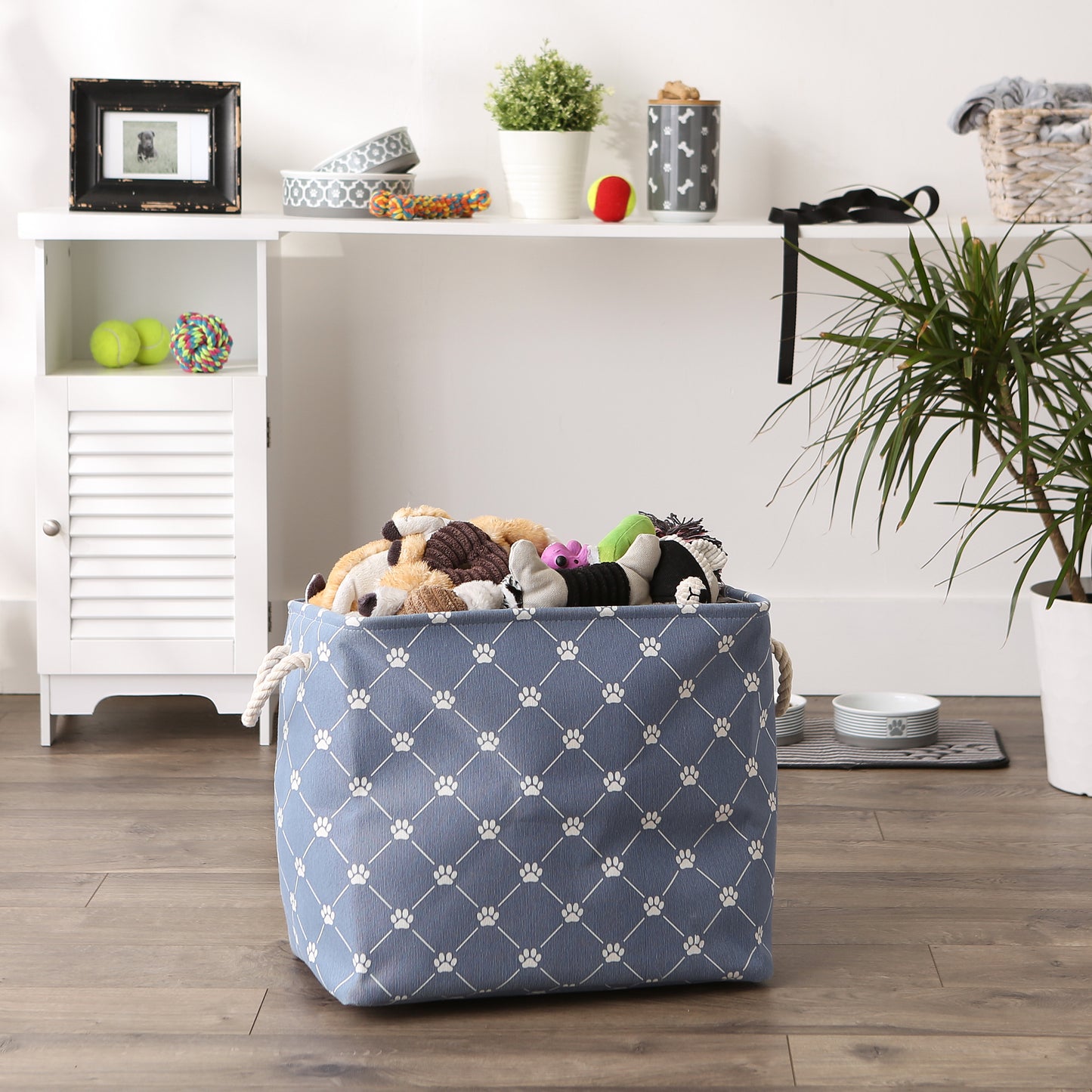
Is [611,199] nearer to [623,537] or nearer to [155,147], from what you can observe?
[155,147]

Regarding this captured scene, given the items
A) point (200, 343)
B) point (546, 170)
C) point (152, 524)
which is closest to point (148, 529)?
point (152, 524)

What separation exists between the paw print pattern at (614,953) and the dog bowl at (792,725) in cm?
103

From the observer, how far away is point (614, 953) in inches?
58.9

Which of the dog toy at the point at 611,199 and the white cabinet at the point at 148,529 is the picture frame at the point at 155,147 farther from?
the dog toy at the point at 611,199

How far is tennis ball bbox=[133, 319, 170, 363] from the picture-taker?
102 inches

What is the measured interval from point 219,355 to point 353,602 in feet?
3.34

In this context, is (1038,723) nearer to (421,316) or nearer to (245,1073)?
(421,316)

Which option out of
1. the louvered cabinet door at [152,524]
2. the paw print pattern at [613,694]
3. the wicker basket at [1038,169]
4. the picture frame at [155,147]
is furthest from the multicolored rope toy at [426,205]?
the paw print pattern at [613,694]

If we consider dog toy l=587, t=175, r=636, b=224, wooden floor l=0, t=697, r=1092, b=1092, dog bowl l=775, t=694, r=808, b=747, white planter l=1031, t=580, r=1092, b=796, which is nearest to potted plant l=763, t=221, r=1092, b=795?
white planter l=1031, t=580, r=1092, b=796

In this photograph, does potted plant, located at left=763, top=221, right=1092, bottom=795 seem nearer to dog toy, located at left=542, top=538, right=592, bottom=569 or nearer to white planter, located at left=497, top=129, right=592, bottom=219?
dog toy, located at left=542, top=538, right=592, bottom=569

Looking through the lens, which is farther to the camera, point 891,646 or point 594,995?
point 891,646

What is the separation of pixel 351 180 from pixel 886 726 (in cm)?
133

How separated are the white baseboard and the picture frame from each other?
876 millimetres

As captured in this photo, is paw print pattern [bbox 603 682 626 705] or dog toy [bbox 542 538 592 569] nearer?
paw print pattern [bbox 603 682 626 705]
